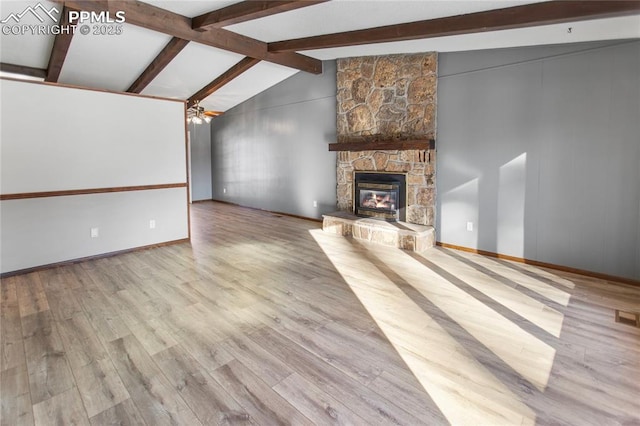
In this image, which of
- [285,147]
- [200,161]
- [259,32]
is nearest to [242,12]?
[259,32]

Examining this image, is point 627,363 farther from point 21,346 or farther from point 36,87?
point 36,87

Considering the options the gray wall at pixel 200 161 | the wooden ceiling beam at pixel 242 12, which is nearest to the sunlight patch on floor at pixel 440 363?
the wooden ceiling beam at pixel 242 12

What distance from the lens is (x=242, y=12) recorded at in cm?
378

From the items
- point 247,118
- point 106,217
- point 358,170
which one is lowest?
point 106,217

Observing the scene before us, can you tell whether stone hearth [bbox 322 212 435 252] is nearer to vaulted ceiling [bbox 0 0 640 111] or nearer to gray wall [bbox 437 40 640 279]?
gray wall [bbox 437 40 640 279]

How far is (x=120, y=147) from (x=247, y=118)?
14.3 feet

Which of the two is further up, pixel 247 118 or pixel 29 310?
pixel 247 118

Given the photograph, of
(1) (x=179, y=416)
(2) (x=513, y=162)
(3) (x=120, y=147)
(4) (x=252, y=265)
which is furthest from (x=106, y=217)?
(2) (x=513, y=162)

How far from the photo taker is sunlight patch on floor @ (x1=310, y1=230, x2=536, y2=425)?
187 cm

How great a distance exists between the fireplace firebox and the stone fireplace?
72mm

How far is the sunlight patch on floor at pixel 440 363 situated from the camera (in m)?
1.87

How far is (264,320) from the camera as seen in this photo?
2.94 m

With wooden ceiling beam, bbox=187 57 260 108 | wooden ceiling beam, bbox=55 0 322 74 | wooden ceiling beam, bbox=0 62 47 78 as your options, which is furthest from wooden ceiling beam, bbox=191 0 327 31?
wooden ceiling beam, bbox=0 62 47 78

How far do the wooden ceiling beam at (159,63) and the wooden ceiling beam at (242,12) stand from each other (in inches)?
29.0
